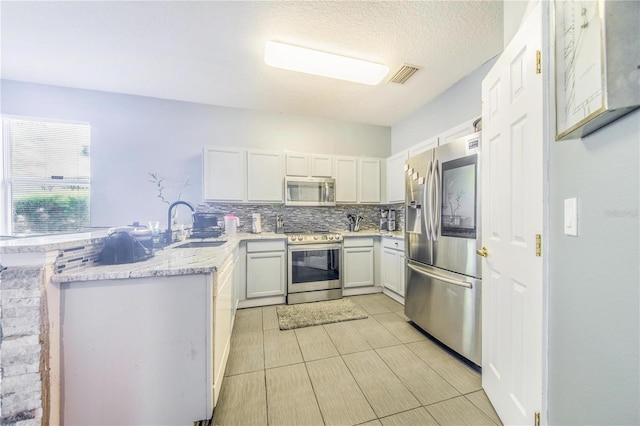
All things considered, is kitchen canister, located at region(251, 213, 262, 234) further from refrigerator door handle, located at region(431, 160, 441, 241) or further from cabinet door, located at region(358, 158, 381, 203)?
refrigerator door handle, located at region(431, 160, 441, 241)

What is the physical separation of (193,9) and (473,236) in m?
2.78

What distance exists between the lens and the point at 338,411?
146 centimetres

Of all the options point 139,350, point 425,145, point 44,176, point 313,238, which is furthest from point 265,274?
point 44,176

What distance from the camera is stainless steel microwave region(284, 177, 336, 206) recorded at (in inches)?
137

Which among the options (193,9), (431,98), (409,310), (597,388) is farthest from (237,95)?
(597,388)

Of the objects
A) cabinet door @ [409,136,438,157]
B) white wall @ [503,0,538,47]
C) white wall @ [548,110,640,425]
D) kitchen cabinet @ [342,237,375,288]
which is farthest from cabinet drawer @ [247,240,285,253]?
white wall @ [503,0,538,47]

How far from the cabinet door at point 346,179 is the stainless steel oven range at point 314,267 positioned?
0.72m

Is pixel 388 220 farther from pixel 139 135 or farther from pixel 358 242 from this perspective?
pixel 139 135

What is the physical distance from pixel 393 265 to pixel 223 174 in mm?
2640

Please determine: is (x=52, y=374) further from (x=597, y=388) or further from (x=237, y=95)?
(x=237, y=95)

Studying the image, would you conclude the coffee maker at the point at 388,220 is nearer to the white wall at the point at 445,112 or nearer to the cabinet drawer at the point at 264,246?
the white wall at the point at 445,112

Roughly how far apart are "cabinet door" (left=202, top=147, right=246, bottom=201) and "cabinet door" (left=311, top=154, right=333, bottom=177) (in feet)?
3.32

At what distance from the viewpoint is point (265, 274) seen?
120 inches

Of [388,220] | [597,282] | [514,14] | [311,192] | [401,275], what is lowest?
[401,275]
